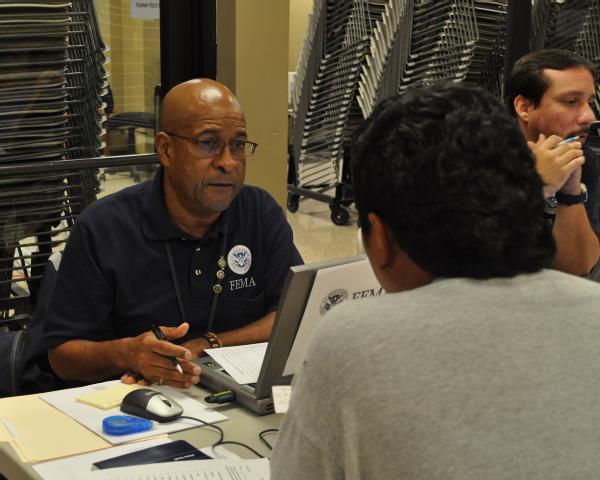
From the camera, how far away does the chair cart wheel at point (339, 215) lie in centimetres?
784

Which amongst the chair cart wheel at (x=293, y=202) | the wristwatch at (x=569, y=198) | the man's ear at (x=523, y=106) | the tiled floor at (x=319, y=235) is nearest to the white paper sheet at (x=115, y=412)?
the wristwatch at (x=569, y=198)

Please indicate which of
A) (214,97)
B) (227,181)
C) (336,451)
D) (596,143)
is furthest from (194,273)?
(596,143)

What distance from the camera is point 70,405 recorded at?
196 cm

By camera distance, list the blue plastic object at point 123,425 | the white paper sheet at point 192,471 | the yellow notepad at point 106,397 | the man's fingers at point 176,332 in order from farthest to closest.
A: the man's fingers at point 176,332, the yellow notepad at point 106,397, the blue plastic object at point 123,425, the white paper sheet at point 192,471

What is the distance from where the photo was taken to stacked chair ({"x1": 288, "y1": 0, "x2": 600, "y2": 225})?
576 cm

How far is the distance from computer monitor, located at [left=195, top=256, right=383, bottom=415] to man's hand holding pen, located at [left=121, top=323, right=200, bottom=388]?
4.9 inches

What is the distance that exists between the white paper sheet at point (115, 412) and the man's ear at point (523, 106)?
1636mm

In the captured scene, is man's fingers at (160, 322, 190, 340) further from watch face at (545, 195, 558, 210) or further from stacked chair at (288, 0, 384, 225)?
stacked chair at (288, 0, 384, 225)

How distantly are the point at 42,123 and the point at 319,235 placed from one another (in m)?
3.88

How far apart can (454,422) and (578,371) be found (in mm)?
168

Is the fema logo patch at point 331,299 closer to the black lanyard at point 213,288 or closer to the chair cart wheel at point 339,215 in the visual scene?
the black lanyard at point 213,288

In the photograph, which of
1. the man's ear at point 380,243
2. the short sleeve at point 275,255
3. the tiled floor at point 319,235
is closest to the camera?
the man's ear at point 380,243

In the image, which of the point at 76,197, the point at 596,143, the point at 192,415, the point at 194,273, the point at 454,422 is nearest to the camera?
the point at 454,422

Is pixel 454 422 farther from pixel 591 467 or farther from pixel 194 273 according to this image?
pixel 194 273
